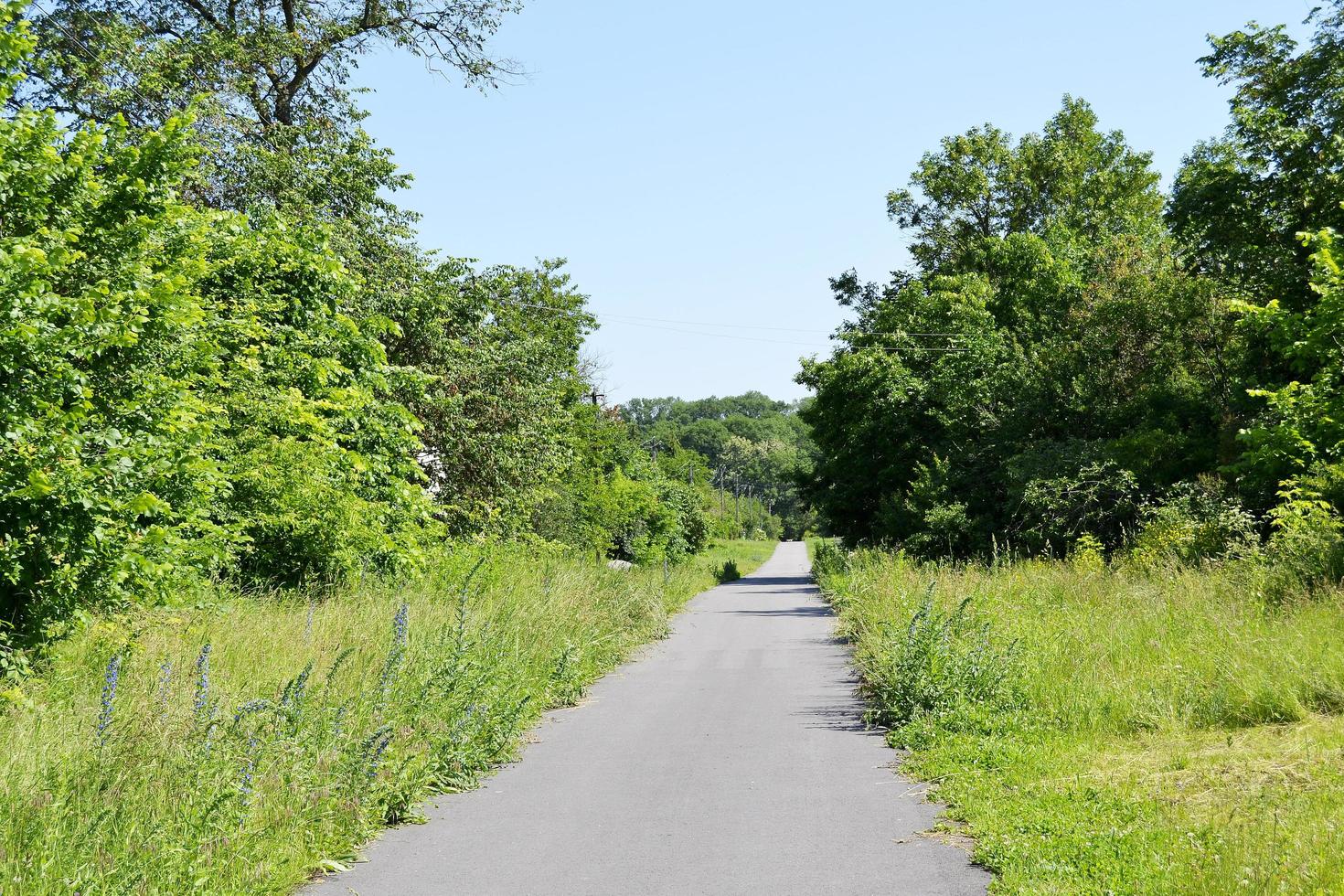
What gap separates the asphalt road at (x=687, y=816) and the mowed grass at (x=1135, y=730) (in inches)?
18.7

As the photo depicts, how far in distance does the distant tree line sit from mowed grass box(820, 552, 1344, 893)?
324 centimetres

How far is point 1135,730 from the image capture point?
8.91 metres

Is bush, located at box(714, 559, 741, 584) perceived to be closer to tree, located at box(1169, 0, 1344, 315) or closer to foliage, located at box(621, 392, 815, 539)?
tree, located at box(1169, 0, 1344, 315)

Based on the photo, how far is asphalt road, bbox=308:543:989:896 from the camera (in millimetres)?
5906

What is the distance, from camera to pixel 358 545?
644 inches

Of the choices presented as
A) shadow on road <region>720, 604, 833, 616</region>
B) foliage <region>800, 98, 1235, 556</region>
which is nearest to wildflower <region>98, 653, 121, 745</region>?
shadow on road <region>720, 604, 833, 616</region>

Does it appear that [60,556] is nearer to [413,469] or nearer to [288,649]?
[288,649]

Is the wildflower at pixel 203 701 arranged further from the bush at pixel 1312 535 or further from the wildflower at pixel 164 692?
the bush at pixel 1312 535

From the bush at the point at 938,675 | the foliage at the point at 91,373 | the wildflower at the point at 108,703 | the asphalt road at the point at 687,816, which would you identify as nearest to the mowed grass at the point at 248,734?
the wildflower at the point at 108,703

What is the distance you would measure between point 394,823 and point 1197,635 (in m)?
8.11

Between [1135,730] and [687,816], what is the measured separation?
3951 millimetres

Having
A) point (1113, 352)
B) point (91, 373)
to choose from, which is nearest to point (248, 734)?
point (91, 373)

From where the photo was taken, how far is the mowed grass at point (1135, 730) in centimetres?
547

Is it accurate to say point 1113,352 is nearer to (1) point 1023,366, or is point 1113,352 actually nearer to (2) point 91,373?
(1) point 1023,366
